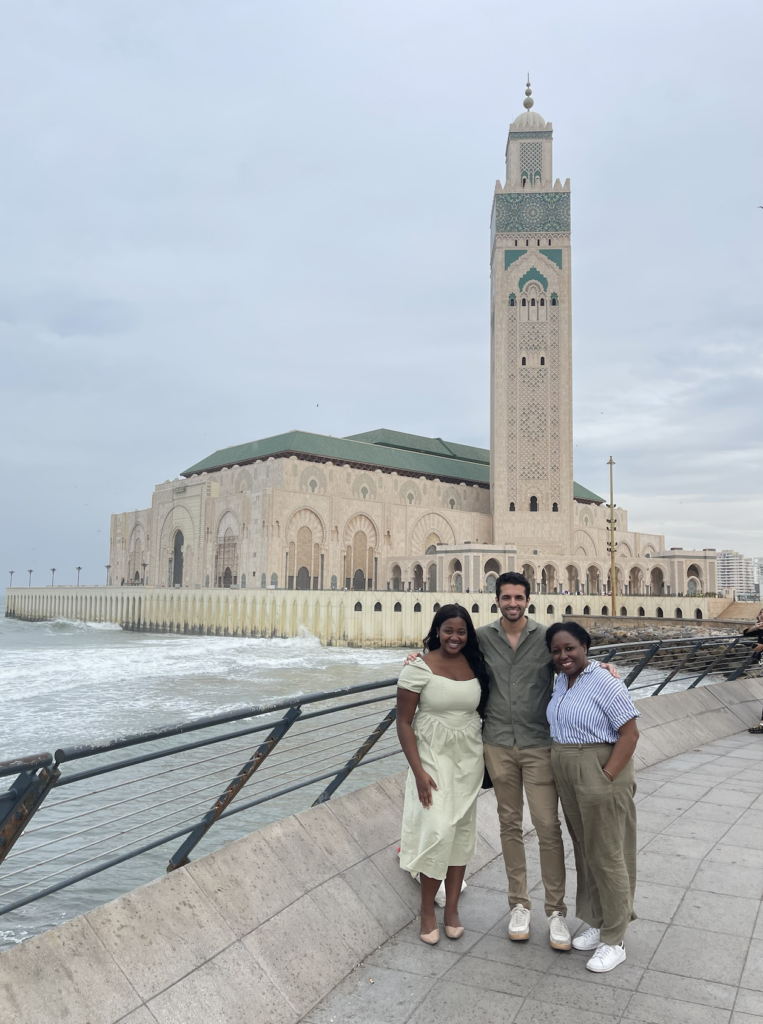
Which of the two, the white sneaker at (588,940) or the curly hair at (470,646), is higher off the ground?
the curly hair at (470,646)

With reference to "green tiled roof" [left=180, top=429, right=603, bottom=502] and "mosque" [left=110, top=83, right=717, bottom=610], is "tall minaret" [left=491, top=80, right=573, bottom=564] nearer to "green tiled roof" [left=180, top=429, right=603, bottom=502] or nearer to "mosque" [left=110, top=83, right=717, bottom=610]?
"mosque" [left=110, top=83, right=717, bottom=610]

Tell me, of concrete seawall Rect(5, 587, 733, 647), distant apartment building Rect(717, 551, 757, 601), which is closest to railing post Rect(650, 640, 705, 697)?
concrete seawall Rect(5, 587, 733, 647)

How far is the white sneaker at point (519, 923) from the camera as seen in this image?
140 inches

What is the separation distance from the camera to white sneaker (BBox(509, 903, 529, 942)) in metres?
3.55

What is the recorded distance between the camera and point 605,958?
3355 millimetres

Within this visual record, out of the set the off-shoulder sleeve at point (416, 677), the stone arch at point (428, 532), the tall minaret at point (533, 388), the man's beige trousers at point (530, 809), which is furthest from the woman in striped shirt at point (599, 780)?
the stone arch at point (428, 532)

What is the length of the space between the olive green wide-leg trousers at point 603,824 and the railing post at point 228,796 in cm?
134

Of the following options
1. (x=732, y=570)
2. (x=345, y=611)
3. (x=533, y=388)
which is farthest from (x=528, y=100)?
(x=732, y=570)

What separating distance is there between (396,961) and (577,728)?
4.41 feet

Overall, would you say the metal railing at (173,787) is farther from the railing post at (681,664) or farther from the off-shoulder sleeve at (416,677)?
the off-shoulder sleeve at (416,677)

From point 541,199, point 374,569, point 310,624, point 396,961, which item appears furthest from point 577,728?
point 541,199

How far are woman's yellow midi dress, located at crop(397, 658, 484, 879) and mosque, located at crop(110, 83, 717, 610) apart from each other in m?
46.0

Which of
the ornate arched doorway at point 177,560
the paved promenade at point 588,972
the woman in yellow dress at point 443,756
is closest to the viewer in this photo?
the paved promenade at point 588,972

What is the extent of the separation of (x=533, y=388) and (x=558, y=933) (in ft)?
173
